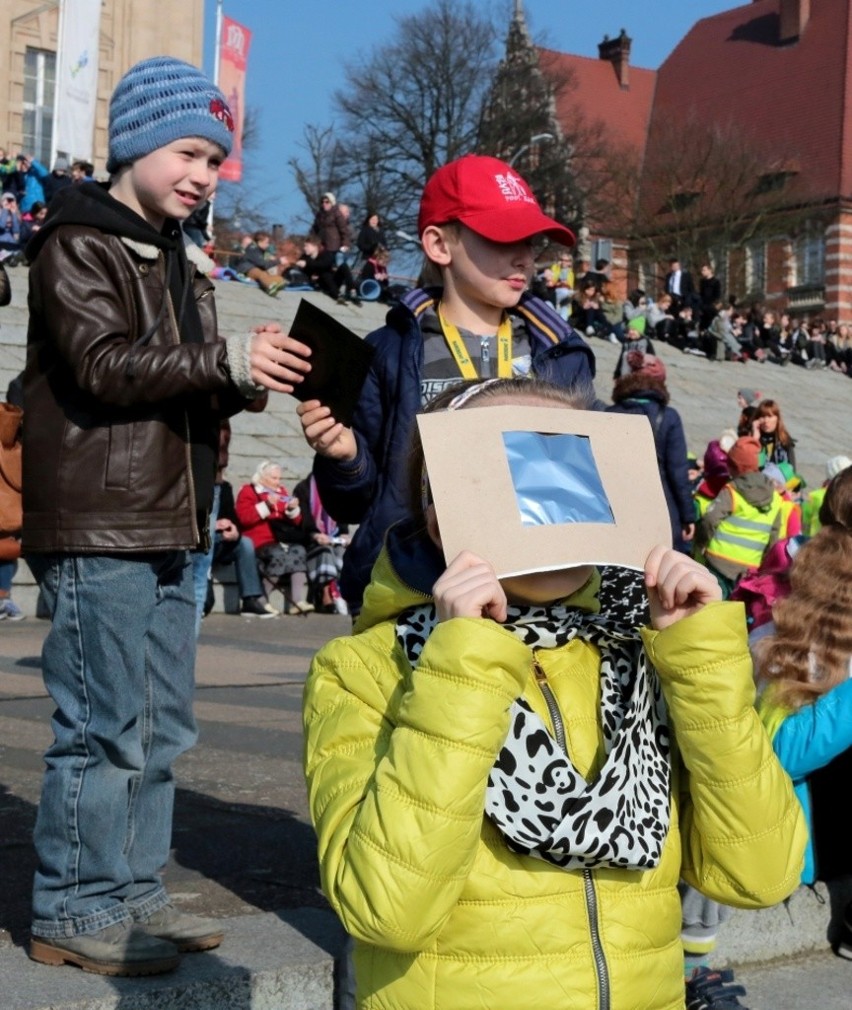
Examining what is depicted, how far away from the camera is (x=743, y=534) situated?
11148mm

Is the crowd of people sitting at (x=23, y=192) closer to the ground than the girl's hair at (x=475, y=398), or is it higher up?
higher up

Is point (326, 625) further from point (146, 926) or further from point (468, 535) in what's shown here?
point (468, 535)

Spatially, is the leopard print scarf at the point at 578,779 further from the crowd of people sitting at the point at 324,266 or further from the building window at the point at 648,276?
the building window at the point at 648,276

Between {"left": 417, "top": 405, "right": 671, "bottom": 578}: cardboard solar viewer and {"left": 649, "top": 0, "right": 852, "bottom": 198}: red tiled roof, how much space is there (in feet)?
209

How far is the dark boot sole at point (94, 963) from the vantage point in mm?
3633

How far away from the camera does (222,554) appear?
14547 mm

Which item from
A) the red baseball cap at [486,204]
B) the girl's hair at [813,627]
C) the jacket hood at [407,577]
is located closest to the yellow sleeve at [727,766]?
the jacket hood at [407,577]

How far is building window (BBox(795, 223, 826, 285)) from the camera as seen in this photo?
65.4 meters

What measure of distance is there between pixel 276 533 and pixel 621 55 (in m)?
65.6

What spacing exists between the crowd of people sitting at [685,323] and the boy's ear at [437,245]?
24.9 metres

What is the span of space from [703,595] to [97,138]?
40916 mm

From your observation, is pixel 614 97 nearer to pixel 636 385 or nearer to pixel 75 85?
pixel 75 85

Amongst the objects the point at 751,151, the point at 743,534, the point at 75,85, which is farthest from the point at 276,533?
the point at 751,151

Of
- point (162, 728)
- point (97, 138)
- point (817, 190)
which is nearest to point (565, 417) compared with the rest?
point (162, 728)
